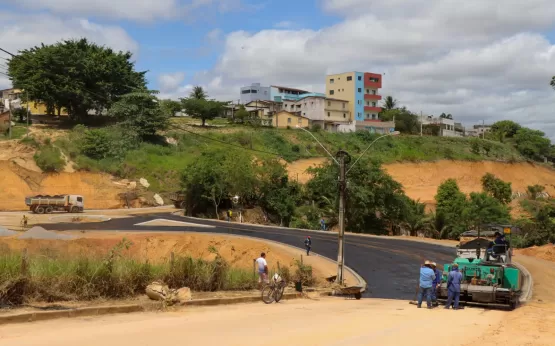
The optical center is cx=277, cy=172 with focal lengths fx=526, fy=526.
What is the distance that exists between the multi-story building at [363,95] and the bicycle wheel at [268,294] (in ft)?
300

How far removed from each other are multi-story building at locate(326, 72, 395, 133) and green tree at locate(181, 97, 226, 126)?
30.1 m

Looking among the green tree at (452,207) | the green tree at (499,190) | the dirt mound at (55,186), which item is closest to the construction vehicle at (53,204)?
the dirt mound at (55,186)

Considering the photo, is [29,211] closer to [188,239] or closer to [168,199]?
[168,199]

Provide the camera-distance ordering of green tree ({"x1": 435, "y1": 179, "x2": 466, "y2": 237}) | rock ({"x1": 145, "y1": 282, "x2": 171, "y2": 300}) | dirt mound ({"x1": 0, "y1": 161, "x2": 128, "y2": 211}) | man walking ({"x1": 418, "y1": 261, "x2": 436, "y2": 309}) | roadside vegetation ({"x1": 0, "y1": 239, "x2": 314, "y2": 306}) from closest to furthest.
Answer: roadside vegetation ({"x1": 0, "y1": 239, "x2": 314, "y2": 306})
rock ({"x1": 145, "y1": 282, "x2": 171, "y2": 300})
man walking ({"x1": 418, "y1": 261, "x2": 436, "y2": 309})
green tree ({"x1": 435, "y1": 179, "x2": 466, "y2": 237})
dirt mound ({"x1": 0, "y1": 161, "x2": 128, "y2": 211})

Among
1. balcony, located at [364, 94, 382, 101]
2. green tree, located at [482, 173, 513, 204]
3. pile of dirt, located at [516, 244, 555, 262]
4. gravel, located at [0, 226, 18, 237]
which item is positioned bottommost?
pile of dirt, located at [516, 244, 555, 262]

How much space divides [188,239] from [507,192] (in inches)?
1831

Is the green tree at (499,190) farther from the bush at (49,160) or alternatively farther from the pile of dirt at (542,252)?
the bush at (49,160)

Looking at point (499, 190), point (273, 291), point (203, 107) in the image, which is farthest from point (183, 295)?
point (203, 107)

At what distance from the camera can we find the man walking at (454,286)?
60.1 ft

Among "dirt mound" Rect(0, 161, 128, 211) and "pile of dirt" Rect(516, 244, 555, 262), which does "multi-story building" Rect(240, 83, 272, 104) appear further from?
"pile of dirt" Rect(516, 244, 555, 262)

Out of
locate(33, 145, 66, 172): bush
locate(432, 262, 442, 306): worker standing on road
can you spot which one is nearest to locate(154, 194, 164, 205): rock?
locate(33, 145, 66, 172): bush

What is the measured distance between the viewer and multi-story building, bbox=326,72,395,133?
109188mm

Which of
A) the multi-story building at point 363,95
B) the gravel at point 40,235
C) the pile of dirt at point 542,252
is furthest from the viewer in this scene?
the multi-story building at point 363,95

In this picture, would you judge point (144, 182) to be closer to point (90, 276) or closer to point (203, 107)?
point (203, 107)
